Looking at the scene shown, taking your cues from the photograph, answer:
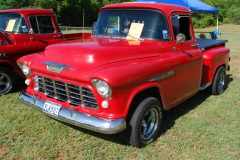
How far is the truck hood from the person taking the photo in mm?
3070

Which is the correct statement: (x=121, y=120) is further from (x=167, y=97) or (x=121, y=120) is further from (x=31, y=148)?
(x=31, y=148)

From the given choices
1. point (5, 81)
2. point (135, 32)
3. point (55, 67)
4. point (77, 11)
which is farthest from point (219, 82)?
point (77, 11)

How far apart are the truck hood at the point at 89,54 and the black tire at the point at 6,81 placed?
2.04 metres

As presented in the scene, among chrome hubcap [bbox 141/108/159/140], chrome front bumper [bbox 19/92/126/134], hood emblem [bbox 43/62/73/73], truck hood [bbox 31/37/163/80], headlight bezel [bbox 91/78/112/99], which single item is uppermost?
truck hood [bbox 31/37/163/80]

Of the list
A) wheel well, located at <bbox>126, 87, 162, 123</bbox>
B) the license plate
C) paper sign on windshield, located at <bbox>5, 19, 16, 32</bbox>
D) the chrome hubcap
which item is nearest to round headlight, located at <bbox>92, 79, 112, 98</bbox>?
wheel well, located at <bbox>126, 87, 162, 123</bbox>

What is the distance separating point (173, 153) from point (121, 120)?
0.97m

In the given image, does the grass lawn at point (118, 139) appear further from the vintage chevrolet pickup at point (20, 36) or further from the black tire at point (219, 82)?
the vintage chevrolet pickup at point (20, 36)

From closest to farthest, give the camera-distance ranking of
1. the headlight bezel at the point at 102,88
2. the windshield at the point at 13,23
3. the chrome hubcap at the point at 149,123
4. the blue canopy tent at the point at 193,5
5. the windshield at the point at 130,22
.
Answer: the headlight bezel at the point at 102,88
the chrome hubcap at the point at 149,123
the windshield at the point at 130,22
the windshield at the point at 13,23
the blue canopy tent at the point at 193,5

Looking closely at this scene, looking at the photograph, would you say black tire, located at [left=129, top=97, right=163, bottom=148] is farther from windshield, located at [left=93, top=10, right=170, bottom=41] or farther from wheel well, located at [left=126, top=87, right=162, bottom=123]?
windshield, located at [left=93, top=10, right=170, bottom=41]

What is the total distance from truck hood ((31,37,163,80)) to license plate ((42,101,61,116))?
1.34 ft

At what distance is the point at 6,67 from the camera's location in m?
5.52

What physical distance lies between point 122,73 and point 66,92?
2.73ft

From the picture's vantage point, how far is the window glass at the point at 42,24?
6.19 meters

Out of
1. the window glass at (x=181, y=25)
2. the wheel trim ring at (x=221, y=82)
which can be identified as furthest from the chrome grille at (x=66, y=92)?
the wheel trim ring at (x=221, y=82)
